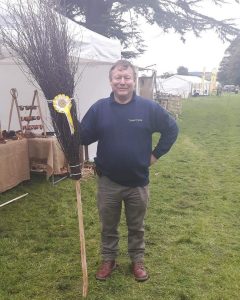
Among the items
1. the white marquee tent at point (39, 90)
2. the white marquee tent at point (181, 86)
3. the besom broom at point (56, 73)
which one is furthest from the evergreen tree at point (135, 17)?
the white marquee tent at point (181, 86)

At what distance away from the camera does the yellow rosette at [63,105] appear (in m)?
2.98

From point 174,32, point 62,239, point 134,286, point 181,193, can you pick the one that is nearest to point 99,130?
point 134,286

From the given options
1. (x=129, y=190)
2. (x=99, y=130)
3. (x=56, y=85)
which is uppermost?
(x=56, y=85)

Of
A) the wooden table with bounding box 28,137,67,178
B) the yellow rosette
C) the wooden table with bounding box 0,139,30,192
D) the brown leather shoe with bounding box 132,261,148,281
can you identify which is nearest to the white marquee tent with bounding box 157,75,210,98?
the wooden table with bounding box 28,137,67,178

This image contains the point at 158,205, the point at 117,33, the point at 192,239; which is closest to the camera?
the point at 192,239

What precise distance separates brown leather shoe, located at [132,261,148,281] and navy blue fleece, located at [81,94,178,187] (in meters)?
0.72

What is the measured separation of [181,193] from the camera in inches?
238

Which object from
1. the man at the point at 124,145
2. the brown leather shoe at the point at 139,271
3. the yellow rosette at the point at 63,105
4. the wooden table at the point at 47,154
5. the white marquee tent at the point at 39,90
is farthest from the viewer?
the white marquee tent at the point at 39,90

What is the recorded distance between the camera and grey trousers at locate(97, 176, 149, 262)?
328 cm

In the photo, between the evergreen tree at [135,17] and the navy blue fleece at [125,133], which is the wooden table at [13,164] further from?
the evergreen tree at [135,17]

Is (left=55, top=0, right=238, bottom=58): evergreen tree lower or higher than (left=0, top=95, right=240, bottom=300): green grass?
higher

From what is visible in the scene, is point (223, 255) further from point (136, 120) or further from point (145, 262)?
point (136, 120)

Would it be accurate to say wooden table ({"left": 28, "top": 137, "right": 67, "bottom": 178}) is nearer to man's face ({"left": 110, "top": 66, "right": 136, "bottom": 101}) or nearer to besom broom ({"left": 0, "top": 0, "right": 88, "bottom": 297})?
besom broom ({"left": 0, "top": 0, "right": 88, "bottom": 297})

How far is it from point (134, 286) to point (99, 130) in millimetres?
1305
